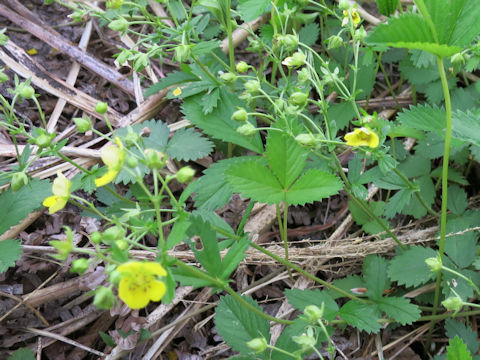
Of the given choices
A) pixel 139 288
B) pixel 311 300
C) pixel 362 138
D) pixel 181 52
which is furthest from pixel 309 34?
pixel 139 288

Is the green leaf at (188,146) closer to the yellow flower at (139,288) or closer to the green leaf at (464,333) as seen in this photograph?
the yellow flower at (139,288)

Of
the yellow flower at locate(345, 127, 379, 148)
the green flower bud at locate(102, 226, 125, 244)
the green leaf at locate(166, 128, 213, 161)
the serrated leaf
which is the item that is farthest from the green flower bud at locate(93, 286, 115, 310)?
the serrated leaf

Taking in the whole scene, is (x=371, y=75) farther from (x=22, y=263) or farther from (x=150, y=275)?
(x=22, y=263)

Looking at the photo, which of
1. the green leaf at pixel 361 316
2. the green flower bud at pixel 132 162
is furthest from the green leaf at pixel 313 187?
the green flower bud at pixel 132 162

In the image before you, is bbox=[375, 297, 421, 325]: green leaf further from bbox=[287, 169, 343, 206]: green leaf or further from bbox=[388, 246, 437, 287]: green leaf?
bbox=[287, 169, 343, 206]: green leaf

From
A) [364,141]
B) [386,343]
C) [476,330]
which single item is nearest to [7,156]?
[364,141]
